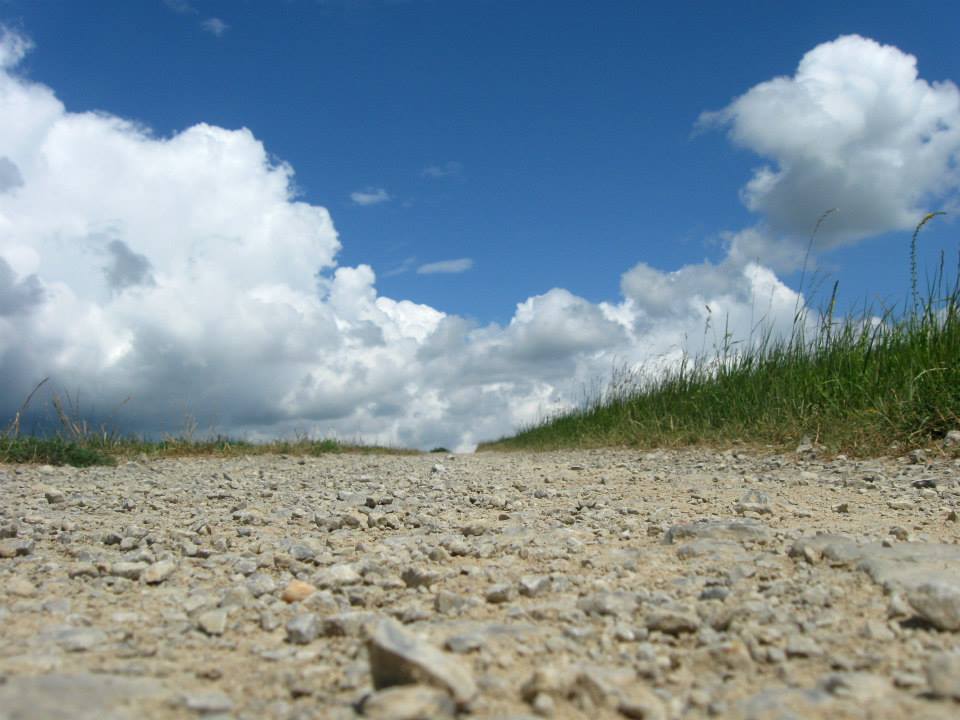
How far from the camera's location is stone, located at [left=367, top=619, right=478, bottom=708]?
1.36m

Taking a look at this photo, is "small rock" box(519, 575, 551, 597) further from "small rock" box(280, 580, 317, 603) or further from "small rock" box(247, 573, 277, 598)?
"small rock" box(247, 573, 277, 598)

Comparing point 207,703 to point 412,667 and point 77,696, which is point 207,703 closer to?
point 77,696

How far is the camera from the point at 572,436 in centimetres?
1266

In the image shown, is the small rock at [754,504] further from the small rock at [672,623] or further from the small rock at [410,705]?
the small rock at [410,705]

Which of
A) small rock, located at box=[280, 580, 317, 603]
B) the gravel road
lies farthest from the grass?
small rock, located at box=[280, 580, 317, 603]

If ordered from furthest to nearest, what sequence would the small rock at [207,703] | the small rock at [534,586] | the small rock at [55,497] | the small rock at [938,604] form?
the small rock at [55,497] < the small rock at [534,586] < the small rock at [938,604] < the small rock at [207,703]

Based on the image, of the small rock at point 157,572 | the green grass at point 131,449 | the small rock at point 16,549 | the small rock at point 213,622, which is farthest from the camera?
the green grass at point 131,449

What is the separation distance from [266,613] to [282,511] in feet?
6.64

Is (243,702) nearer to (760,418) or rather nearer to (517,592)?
(517,592)

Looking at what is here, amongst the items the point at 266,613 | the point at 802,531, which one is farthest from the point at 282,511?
the point at 802,531

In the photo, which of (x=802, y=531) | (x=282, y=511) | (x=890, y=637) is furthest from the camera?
(x=282, y=511)

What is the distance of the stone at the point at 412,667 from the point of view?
1355 mm

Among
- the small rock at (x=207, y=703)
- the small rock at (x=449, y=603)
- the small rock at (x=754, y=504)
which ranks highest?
the small rock at (x=754, y=504)

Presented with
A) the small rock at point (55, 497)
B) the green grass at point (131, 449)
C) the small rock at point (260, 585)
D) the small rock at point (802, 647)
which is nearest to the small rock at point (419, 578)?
the small rock at point (260, 585)
